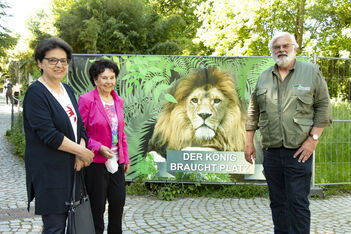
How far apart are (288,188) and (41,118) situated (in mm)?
2132

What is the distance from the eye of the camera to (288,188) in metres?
3.06

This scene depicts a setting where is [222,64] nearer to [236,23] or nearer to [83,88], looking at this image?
[83,88]

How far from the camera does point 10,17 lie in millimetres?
11242

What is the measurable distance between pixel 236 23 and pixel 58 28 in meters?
9.15

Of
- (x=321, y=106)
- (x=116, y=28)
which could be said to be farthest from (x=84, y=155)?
(x=116, y=28)

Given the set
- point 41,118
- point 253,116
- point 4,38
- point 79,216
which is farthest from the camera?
point 4,38

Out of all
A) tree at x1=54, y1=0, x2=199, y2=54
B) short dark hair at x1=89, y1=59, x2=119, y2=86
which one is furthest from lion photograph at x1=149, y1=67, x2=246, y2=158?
tree at x1=54, y1=0, x2=199, y2=54

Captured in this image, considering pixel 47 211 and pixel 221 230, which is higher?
pixel 47 211

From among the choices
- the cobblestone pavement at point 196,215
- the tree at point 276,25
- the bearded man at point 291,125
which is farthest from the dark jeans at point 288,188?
the tree at point 276,25

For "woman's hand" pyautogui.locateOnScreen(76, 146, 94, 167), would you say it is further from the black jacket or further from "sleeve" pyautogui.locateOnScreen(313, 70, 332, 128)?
"sleeve" pyautogui.locateOnScreen(313, 70, 332, 128)

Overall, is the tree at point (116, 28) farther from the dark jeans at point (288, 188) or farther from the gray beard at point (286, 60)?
the dark jeans at point (288, 188)

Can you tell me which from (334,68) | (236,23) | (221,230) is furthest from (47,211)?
(236,23)

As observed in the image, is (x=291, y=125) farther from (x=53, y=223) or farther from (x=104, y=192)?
(x=53, y=223)

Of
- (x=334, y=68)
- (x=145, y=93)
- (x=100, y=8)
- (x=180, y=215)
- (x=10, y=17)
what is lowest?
(x=180, y=215)
